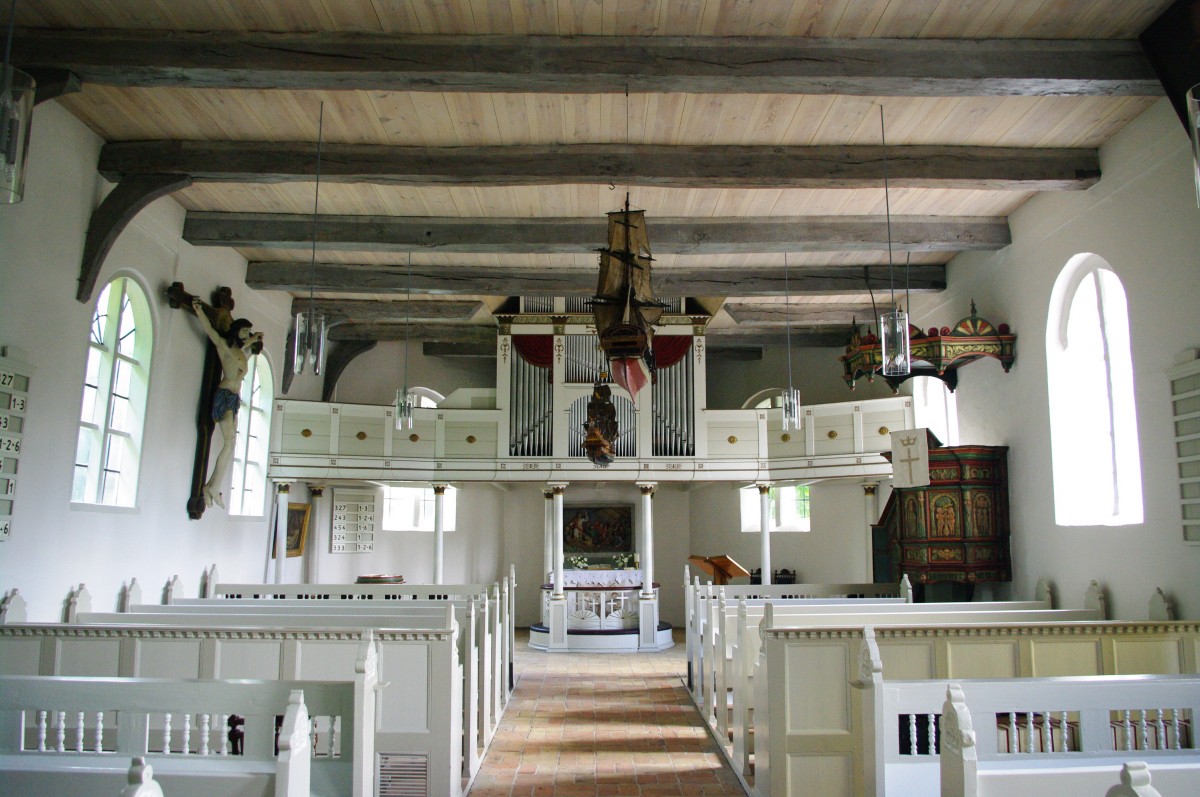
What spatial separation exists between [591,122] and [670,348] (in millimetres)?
6482

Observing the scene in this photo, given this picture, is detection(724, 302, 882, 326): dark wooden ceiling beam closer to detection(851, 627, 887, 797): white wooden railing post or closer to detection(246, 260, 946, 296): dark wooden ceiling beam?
detection(246, 260, 946, 296): dark wooden ceiling beam

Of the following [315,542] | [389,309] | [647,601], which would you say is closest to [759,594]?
[647,601]

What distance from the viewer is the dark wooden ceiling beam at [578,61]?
5.25 m

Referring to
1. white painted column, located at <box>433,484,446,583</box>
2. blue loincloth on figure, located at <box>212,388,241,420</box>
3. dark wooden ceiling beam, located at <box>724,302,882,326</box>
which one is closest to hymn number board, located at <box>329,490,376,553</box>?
white painted column, located at <box>433,484,446,583</box>

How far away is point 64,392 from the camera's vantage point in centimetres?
659

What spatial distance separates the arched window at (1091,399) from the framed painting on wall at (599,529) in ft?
29.4

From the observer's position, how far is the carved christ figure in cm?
884

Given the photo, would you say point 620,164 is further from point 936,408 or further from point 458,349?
point 458,349

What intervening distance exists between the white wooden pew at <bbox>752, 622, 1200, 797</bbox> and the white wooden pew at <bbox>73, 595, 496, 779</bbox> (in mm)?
2141

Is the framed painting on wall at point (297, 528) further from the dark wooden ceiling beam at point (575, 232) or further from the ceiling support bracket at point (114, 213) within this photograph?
the ceiling support bracket at point (114, 213)

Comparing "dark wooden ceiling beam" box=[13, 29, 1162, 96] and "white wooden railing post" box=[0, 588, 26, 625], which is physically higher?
"dark wooden ceiling beam" box=[13, 29, 1162, 96]

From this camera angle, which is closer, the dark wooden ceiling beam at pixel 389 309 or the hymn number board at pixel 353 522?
the dark wooden ceiling beam at pixel 389 309

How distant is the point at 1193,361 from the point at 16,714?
23.2 feet

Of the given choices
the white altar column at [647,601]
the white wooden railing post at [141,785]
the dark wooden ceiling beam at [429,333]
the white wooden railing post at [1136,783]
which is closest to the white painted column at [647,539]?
the white altar column at [647,601]
